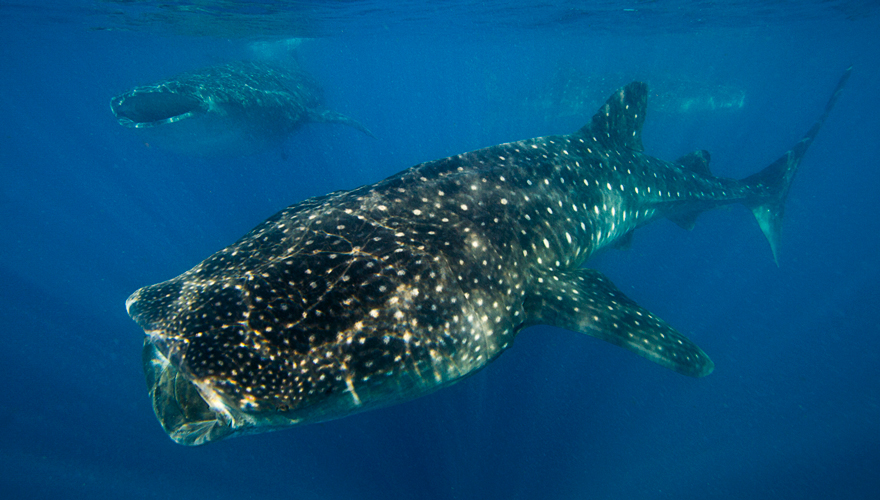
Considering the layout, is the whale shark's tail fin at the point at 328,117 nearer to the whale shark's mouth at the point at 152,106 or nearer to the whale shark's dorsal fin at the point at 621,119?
the whale shark's mouth at the point at 152,106

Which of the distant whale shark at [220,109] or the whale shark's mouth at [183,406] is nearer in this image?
the whale shark's mouth at [183,406]

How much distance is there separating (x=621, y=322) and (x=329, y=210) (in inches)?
154

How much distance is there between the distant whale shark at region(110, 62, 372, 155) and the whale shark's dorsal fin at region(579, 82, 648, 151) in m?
12.1

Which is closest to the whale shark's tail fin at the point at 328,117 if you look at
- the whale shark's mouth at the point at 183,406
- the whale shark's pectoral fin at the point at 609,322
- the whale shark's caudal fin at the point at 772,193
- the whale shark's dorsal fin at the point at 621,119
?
the whale shark's dorsal fin at the point at 621,119

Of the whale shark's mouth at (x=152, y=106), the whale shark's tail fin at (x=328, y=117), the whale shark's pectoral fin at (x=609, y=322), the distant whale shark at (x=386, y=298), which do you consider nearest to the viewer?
the distant whale shark at (x=386, y=298)

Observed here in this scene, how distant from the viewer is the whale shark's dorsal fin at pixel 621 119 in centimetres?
736

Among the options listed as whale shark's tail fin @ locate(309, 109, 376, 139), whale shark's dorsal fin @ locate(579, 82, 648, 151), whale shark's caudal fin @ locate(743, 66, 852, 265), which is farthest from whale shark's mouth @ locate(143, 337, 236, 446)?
whale shark's tail fin @ locate(309, 109, 376, 139)

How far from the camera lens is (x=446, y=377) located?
158 inches

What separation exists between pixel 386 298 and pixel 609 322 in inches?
118

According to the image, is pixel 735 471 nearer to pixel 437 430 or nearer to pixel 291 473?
pixel 437 430

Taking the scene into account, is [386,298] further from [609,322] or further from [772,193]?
[772,193]

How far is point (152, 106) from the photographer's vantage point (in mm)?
12844

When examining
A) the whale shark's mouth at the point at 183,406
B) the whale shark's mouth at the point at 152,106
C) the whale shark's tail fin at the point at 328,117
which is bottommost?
the whale shark's tail fin at the point at 328,117

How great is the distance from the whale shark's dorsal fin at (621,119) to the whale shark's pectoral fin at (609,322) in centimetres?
358
